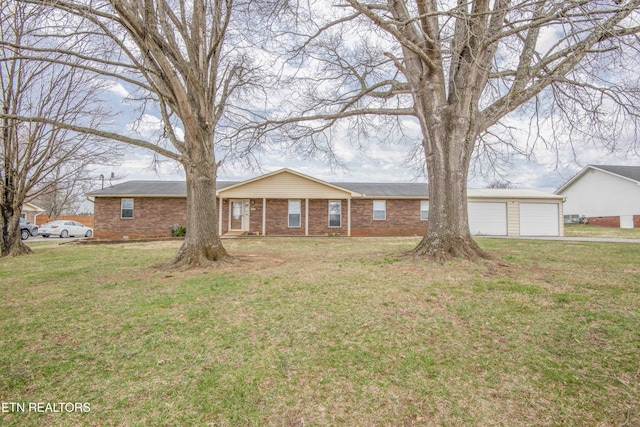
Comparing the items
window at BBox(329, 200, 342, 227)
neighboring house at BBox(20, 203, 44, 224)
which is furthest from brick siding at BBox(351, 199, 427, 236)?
neighboring house at BBox(20, 203, 44, 224)

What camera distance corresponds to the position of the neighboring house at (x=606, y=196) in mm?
23547

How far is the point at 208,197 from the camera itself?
289 inches

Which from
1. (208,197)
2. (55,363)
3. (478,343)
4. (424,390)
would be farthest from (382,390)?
(208,197)

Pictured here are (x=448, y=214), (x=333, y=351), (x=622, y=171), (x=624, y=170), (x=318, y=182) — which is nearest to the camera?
(x=333, y=351)

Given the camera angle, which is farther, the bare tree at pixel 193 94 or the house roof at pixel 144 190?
the house roof at pixel 144 190

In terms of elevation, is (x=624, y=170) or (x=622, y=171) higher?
(x=624, y=170)

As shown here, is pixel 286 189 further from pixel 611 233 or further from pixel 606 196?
pixel 606 196

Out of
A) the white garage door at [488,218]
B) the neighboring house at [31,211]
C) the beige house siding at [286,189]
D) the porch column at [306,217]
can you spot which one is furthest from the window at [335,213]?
the neighboring house at [31,211]

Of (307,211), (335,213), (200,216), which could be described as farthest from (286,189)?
(200,216)

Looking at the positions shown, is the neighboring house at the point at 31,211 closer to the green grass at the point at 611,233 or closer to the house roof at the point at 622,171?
the green grass at the point at 611,233

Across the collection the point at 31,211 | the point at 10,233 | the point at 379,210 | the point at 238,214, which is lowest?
the point at 10,233

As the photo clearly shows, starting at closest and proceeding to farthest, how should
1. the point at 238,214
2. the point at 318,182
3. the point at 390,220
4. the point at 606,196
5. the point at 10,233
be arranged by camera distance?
the point at 10,233 < the point at 318,182 < the point at 390,220 < the point at 238,214 < the point at 606,196

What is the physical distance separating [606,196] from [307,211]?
86.5 ft

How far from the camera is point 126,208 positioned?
18.6m
